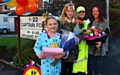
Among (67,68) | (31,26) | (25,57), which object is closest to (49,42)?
(67,68)

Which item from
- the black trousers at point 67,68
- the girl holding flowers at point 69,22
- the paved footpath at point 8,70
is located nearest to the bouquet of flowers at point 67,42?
the girl holding flowers at point 69,22

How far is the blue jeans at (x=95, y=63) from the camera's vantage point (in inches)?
210

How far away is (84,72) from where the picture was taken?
4.93 meters

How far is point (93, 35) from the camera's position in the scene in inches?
182

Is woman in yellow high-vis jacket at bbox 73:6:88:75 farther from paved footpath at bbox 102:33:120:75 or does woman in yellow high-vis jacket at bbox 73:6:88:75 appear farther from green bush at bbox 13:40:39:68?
green bush at bbox 13:40:39:68

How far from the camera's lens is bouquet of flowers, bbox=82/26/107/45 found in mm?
4613

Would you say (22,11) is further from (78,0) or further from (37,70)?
(78,0)

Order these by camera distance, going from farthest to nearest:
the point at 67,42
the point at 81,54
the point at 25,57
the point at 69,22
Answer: the point at 25,57, the point at 81,54, the point at 69,22, the point at 67,42

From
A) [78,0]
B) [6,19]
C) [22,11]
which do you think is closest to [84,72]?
[22,11]

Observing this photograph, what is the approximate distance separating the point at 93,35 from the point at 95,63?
123 centimetres

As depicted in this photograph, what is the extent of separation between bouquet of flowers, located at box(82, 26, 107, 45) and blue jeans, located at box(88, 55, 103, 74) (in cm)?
67

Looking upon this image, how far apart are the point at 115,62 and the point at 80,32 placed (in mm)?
3639

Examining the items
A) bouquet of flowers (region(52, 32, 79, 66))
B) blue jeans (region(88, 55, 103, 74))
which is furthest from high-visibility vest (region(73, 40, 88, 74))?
bouquet of flowers (region(52, 32, 79, 66))

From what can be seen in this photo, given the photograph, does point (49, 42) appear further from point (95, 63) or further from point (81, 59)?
point (95, 63)
